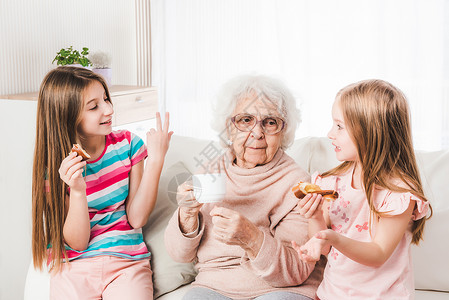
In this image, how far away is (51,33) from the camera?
3.38m

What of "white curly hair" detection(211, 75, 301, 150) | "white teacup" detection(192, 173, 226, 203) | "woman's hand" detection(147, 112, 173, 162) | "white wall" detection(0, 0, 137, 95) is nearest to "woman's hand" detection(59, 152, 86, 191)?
"woman's hand" detection(147, 112, 173, 162)

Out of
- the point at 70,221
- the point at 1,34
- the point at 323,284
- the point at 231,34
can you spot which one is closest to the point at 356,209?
the point at 323,284

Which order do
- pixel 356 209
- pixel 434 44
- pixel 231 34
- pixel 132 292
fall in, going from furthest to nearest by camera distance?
1. pixel 231 34
2. pixel 434 44
3. pixel 132 292
4. pixel 356 209

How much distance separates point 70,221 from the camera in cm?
173

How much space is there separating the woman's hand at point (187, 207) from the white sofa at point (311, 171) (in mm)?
253

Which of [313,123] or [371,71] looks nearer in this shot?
[371,71]

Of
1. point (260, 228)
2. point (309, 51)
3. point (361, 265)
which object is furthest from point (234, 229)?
point (309, 51)

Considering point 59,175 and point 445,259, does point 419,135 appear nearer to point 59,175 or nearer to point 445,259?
point 445,259

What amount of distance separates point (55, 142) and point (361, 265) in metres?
1.07

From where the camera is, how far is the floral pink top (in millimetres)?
1477

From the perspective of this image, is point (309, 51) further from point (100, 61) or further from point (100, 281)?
point (100, 281)

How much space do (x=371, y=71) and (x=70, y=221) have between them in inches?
122

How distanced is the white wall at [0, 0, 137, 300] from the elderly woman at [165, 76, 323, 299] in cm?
84

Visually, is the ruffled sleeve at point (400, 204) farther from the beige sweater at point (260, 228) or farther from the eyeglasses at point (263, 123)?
the eyeglasses at point (263, 123)
